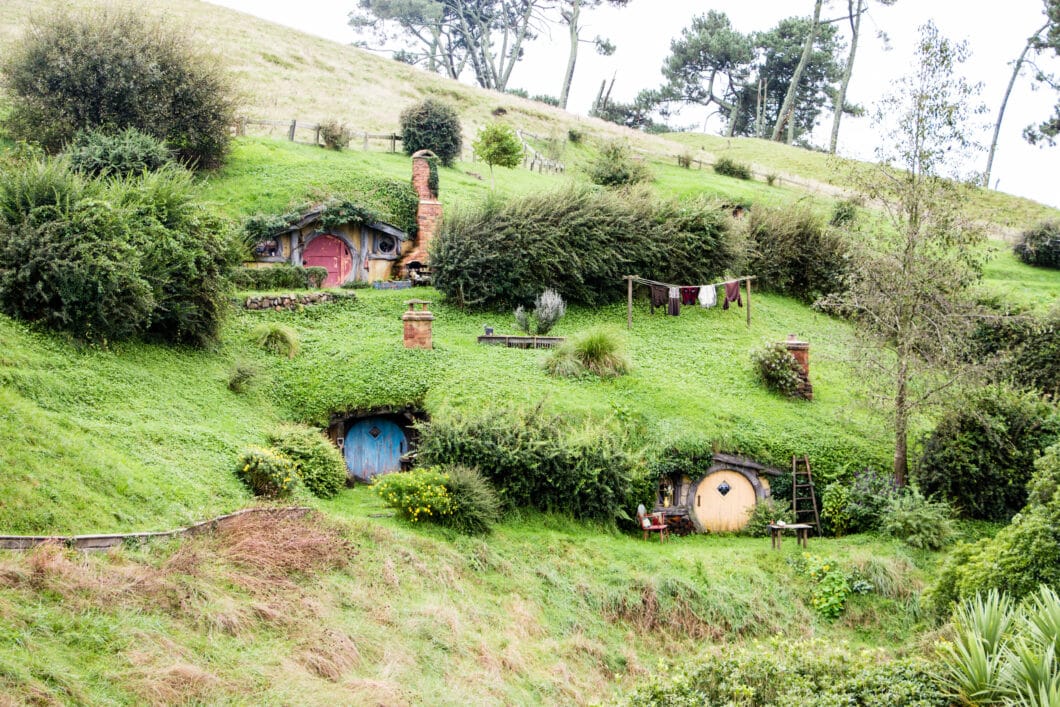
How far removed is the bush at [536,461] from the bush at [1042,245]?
1161 inches

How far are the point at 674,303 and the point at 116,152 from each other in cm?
1803

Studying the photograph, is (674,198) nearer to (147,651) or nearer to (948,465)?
(948,465)

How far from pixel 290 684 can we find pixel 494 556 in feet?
19.0

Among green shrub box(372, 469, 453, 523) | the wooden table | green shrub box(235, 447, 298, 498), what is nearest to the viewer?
green shrub box(235, 447, 298, 498)

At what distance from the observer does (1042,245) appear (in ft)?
128

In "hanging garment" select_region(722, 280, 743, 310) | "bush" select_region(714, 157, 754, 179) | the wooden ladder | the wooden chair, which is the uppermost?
"bush" select_region(714, 157, 754, 179)

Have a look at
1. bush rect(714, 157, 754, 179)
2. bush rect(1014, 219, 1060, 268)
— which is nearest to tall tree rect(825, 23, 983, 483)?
bush rect(1014, 219, 1060, 268)

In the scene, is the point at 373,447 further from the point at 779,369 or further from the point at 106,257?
the point at 779,369

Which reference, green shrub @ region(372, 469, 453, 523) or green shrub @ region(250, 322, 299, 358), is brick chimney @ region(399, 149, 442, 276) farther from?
green shrub @ region(372, 469, 453, 523)

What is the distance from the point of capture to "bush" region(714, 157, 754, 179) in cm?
5025

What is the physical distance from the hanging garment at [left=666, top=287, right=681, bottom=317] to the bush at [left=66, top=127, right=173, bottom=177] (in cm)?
1592

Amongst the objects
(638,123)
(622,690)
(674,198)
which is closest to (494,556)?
(622,690)

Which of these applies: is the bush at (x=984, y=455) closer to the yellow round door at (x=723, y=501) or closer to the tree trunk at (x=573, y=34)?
the yellow round door at (x=723, y=501)

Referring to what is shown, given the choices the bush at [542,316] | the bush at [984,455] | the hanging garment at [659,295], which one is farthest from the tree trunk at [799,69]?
the bush at [984,455]
